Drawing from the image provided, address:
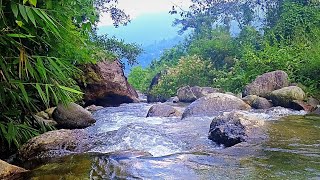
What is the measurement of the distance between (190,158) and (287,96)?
6.48 meters

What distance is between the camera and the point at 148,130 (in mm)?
6953

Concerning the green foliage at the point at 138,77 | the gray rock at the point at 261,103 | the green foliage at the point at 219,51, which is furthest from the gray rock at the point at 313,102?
the green foliage at the point at 138,77

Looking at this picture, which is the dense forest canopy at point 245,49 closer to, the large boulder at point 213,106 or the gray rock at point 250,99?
the gray rock at point 250,99

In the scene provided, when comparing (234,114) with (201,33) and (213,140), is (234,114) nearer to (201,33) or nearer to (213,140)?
(213,140)

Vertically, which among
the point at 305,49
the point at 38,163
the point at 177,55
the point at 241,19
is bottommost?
the point at 38,163

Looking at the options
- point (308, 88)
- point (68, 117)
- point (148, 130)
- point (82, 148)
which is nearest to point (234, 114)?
point (148, 130)

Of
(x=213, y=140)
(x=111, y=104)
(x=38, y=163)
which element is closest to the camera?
(x=38, y=163)

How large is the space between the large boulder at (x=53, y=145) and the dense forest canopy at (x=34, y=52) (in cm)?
19

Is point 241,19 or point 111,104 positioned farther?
point 241,19

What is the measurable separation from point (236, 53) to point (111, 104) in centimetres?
742

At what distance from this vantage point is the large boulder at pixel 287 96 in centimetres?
1016

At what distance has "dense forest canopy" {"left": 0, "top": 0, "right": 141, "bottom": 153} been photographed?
3480 millimetres

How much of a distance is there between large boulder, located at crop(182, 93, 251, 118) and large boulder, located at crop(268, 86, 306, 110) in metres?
0.90

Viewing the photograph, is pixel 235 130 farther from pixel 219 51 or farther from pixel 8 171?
pixel 219 51
